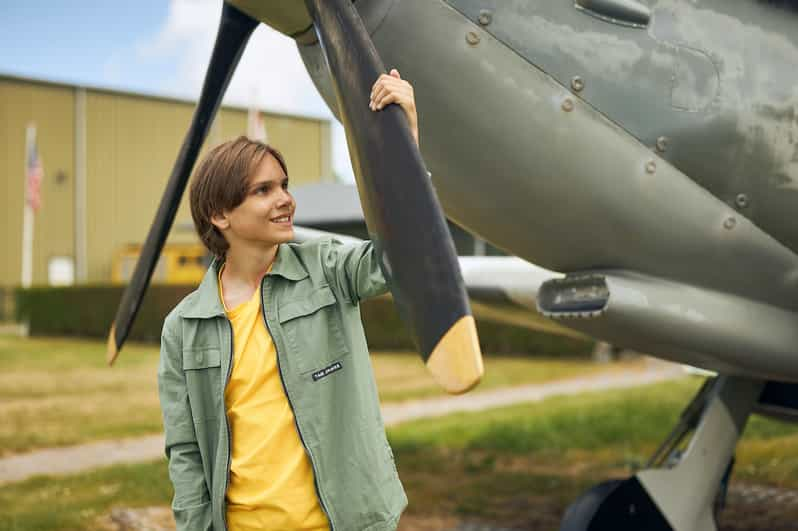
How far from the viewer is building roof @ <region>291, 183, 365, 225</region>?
18.8m

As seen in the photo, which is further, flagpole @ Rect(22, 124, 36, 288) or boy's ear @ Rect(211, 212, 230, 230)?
flagpole @ Rect(22, 124, 36, 288)

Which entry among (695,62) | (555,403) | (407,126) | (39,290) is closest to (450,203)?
(695,62)

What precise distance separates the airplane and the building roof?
1457cm

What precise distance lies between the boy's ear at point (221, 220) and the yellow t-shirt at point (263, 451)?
216 millimetres

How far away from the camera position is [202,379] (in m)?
1.85

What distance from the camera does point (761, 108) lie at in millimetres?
2816

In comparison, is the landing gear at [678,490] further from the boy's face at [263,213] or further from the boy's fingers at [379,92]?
the boy's fingers at [379,92]

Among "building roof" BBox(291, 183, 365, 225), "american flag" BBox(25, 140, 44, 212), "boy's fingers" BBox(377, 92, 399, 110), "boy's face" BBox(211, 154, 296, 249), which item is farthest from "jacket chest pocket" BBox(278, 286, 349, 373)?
"american flag" BBox(25, 140, 44, 212)

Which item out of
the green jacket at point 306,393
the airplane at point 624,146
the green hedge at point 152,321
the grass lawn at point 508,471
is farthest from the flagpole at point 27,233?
the green jacket at point 306,393

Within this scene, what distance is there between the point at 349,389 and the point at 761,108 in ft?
5.65

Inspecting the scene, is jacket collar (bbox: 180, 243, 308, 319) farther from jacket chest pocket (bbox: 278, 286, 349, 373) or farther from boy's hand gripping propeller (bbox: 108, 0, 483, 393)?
boy's hand gripping propeller (bbox: 108, 0, 483, 393)

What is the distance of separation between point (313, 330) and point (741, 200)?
1664 millimetres

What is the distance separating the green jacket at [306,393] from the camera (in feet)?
5.91

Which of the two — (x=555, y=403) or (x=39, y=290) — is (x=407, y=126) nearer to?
(x=555, y=403)
